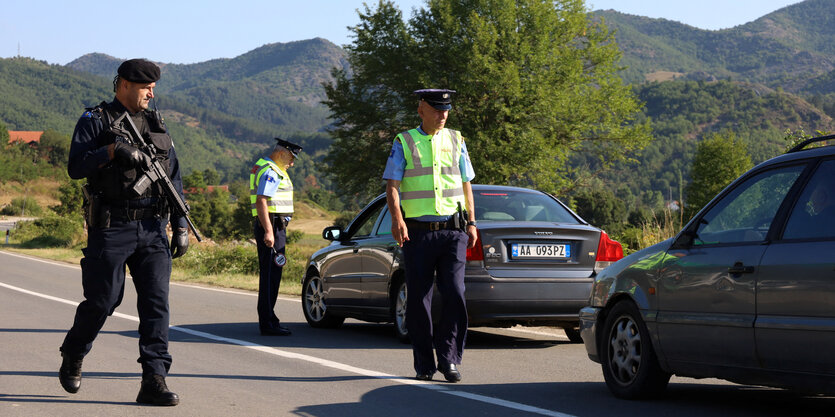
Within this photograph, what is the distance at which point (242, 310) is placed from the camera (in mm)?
13938

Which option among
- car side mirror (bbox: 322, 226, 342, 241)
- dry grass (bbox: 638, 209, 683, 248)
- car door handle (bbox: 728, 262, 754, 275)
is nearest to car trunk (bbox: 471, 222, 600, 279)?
car side mirror (bbox: 322, 226, 342, 241)

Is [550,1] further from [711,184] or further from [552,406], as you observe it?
[711,184]

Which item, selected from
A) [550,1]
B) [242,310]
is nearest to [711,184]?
[550,1]

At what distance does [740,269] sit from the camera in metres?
5.54

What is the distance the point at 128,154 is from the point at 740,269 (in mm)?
3447

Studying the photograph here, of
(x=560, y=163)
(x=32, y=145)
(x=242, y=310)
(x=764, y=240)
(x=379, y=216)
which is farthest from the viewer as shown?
(x=32, y=145)

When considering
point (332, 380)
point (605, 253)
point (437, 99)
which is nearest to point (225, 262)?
point (605, 253)

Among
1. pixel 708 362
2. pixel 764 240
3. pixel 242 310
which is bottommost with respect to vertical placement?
pixel 242 310

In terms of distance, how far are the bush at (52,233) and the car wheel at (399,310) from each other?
131 ft

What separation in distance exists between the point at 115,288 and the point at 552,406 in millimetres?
2702

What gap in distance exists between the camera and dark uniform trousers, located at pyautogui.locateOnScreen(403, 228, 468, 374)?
24.1ft

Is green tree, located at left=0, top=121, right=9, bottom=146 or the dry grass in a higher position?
green tree, located at left=0, top=121, right=9, bottom=146

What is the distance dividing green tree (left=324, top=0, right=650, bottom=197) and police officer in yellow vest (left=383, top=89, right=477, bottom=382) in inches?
1523

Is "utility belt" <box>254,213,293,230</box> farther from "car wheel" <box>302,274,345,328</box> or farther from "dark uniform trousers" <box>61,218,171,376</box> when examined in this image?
"dark uniform trousers" <box>61,218,171,376</box>
